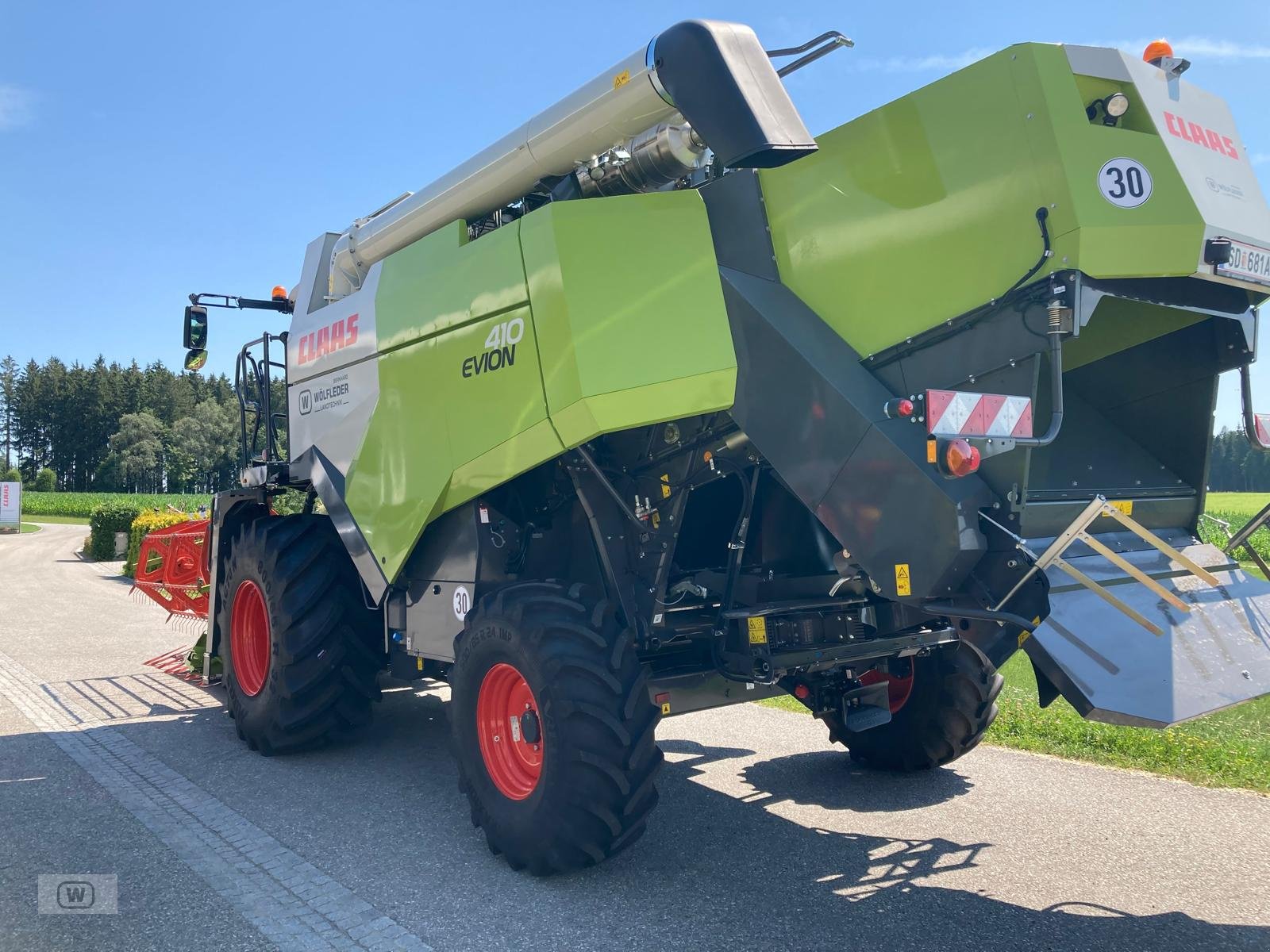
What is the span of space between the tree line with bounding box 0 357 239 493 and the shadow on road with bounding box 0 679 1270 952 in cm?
7770

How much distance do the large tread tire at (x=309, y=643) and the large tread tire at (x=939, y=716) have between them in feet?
9.57

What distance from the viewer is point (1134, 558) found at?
3578 millimetres

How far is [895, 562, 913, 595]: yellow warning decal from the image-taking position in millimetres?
3391

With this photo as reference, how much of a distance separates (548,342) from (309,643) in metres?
2.81

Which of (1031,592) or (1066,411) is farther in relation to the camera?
(1066,411)

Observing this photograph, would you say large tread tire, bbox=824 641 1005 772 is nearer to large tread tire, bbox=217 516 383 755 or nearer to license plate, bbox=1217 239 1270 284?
license plate, bbox=1217 239 1270 284

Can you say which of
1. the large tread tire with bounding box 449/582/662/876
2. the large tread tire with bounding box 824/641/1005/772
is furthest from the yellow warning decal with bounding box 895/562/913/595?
the large tread tire with bounding box 824/641/1005/772

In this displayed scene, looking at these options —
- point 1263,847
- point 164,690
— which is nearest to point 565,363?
point 1263,847

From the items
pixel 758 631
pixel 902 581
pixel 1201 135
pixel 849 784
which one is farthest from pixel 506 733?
pixel 1201 135

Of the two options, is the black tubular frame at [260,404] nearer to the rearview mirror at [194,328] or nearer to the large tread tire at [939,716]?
the rearview mirror at [194,328]

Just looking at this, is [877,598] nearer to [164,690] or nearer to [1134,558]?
[1134,558]

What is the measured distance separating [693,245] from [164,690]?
6406 millimetres

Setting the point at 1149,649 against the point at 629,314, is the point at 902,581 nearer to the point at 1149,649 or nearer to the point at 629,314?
the point at 1149,649

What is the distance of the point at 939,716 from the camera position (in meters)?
5.12
